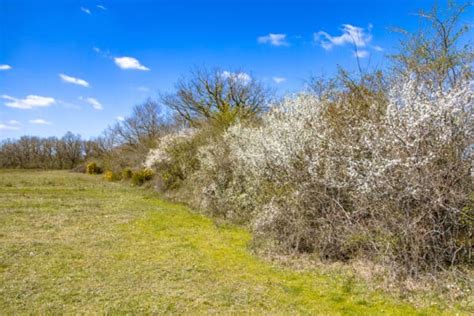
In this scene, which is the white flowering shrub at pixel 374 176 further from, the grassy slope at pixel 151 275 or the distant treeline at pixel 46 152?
the distant treeline at pixel 46 152

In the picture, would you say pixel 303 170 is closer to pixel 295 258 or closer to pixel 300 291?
pixel 295 258

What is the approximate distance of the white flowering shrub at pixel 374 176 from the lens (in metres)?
4.59

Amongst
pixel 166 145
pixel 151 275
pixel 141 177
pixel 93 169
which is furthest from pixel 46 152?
pixel 151 275

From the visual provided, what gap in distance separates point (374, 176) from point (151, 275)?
3733 millimetres

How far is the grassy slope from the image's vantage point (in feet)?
13.5

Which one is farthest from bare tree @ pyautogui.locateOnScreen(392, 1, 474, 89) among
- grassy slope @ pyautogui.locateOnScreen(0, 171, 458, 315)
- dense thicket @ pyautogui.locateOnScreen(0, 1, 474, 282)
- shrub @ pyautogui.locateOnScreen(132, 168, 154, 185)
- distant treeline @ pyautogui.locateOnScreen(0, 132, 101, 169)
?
distant treeline @ pyautogui.locateOnScreen(0, 132, 101, 169)

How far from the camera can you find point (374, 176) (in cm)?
494

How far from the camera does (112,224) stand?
28.8 ft

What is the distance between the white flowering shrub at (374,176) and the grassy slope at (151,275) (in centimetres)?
84

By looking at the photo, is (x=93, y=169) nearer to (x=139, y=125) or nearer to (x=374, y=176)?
(x=139, y=125)

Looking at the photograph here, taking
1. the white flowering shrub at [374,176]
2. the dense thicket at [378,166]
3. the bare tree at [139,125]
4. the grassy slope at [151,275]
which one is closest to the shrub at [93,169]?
the bare tree at [139,125]

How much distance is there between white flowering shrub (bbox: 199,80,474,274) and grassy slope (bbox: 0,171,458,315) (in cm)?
84

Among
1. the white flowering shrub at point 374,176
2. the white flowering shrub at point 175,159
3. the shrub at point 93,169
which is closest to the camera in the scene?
the white flowering shrub at point 374,176

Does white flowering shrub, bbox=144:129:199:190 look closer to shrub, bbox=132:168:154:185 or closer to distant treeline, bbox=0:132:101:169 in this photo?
shrub, bbox=132:168:154:185
